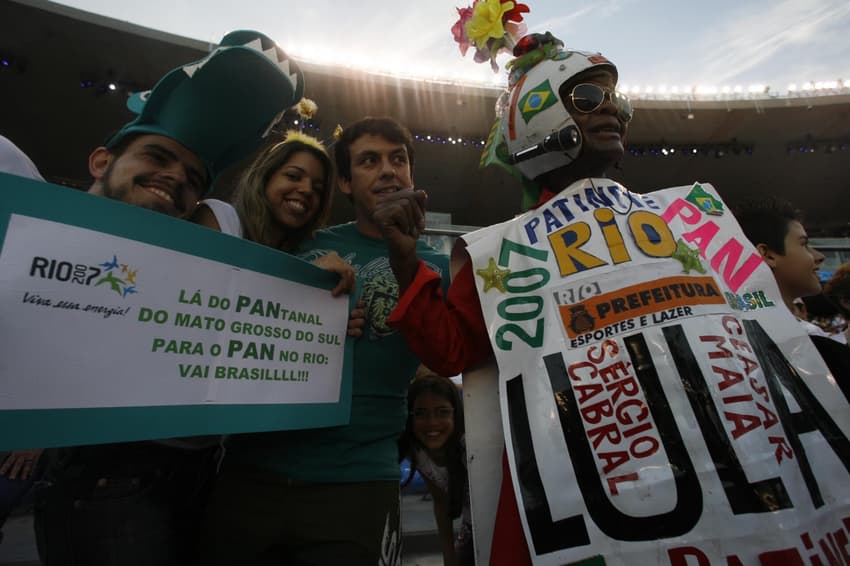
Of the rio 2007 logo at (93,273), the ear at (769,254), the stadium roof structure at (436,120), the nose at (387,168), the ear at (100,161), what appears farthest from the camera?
the stadium roof structure at (436,120)

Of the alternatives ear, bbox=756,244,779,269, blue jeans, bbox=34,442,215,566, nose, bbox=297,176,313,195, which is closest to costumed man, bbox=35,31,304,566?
blue jeans, bbox=34,442,215,566

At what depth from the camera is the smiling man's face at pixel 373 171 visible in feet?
5.13

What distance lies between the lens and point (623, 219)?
3.94 ft

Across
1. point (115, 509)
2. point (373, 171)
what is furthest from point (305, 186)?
point (115, 509)

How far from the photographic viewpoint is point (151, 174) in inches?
51.8

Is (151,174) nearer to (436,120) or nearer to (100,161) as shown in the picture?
(100,161)

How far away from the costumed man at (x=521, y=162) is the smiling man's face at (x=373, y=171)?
33cm

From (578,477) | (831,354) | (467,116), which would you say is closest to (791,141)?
(467,116)

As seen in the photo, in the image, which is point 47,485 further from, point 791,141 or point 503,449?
point 791,141

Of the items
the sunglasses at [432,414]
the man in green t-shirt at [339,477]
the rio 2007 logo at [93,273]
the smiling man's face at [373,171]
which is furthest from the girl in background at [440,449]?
the rio 2007 logo at [93,273]

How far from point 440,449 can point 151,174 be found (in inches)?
75.1

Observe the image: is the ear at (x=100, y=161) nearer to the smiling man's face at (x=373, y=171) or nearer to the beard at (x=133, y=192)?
the beard at (x=133, y=192)

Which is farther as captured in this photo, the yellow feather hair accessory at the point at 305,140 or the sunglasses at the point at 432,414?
the sunglasses at the point at 432,414

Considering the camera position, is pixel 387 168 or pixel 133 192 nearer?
pixel 133 192
